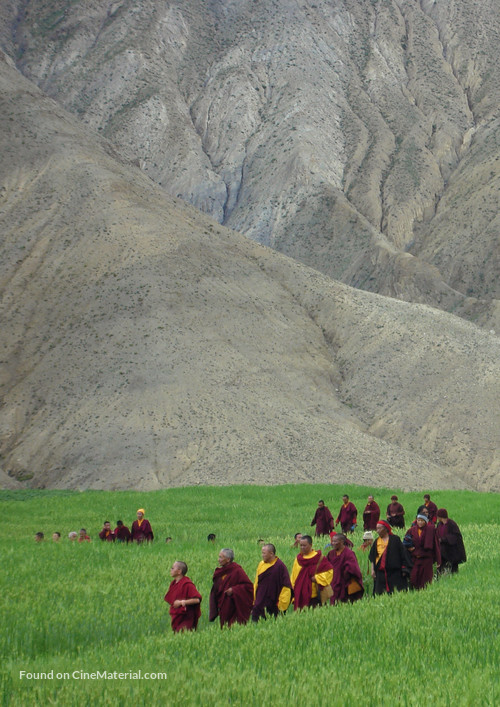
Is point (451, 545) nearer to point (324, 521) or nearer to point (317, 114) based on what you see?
point (324, 521)

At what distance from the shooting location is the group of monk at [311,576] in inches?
389

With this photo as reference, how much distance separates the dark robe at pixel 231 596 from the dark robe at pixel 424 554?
4192mm

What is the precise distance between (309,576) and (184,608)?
2141 millimetres

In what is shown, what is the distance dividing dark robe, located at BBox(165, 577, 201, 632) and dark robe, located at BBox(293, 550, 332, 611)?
5.81 feet

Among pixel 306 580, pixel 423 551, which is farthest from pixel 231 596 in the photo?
pixel 423 551

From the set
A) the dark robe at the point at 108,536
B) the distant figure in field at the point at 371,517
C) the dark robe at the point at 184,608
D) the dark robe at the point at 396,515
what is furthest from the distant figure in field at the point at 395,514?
the dark robe at the point at 184,608

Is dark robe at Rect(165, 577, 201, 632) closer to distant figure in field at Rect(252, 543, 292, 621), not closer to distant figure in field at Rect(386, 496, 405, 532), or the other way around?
distant figure in field at Rect(252, 543, 292, 621)

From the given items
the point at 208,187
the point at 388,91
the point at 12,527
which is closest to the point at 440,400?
the point at 12,527

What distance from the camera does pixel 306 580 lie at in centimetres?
1098

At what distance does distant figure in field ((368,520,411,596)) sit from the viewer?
1186cm

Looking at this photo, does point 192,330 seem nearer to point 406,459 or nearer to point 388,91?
point 406,459

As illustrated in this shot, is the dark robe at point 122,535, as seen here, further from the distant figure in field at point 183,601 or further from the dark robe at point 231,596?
the distant figure in field at point 183,601

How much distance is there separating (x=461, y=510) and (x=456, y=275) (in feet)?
196

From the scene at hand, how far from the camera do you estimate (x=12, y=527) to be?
83.5 feet
